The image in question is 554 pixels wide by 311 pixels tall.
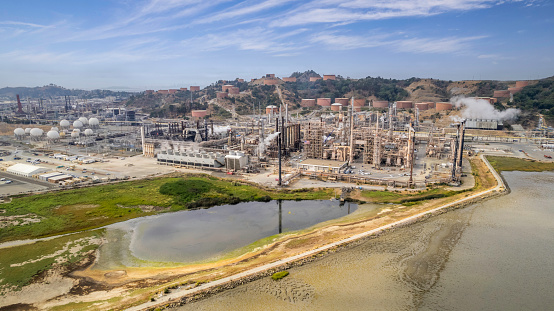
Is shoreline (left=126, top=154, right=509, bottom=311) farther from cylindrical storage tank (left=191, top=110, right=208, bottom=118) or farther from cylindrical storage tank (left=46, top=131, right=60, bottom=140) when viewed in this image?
cylindrical storage tank (left=191, top=110, right=208, bottom=118)

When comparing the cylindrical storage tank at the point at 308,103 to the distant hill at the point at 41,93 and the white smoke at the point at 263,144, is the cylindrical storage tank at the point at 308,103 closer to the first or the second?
the white smoke at the point at 263,144

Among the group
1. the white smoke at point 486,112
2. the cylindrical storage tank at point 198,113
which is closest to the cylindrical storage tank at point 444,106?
the white smoke at point 486,112

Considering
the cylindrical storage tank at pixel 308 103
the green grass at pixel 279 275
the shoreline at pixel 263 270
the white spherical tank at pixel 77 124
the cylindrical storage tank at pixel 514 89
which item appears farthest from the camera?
the cylindrical storage tank at pixel 308 103

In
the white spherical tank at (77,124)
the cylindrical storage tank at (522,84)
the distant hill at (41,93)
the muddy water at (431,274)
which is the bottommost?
the muddy water at (431,274)

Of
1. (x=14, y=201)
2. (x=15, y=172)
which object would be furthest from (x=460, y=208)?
(x=15, y=172)

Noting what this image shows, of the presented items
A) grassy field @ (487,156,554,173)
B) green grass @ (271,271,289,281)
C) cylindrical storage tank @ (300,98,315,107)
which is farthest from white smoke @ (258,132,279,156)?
cylindrical storage tank @ (300,98,315,107)

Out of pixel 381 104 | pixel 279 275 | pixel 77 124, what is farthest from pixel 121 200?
pixel 381 104
